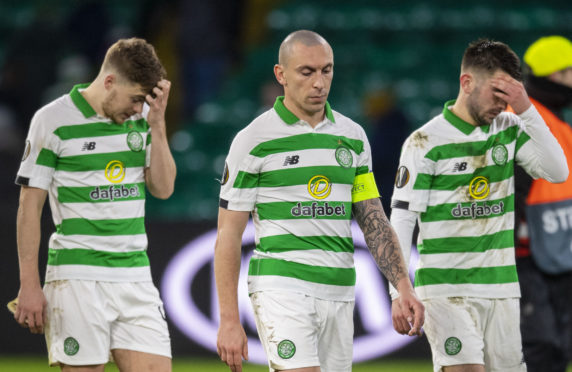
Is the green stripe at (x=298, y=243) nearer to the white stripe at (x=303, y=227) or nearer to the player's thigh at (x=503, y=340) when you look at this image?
the white stripe at (x=303, y=227)

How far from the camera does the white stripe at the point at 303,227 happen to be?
4977mm

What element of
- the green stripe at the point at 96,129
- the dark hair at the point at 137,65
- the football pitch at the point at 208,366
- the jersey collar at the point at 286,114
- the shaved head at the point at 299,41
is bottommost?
the football pitch at the point at 208,366

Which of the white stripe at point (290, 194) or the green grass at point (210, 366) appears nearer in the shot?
the white stripe at point (290, 194)

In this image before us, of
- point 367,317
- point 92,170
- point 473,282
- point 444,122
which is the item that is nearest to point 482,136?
point 444,122

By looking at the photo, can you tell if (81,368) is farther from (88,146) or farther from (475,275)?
(475,275)

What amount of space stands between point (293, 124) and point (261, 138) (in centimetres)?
19

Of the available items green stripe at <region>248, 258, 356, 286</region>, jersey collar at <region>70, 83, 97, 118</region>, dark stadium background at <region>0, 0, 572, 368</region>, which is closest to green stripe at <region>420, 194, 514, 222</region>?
green stripe at <region>248, 258, 356, 286</region>

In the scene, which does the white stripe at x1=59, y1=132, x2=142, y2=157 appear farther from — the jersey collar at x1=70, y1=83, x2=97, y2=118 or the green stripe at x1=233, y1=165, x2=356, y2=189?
the green stripe at x1=233, y1=165, x2=356, y2=189

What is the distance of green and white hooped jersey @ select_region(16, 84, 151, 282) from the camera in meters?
5.52

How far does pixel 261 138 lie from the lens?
503 centimetres

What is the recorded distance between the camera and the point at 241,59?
14.1 m

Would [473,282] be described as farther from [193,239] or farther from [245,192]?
[193,239]

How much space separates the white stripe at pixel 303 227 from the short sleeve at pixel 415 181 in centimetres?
52

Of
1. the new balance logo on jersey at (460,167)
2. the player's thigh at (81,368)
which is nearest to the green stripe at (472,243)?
the new balance logo on jersey at (460,167)
